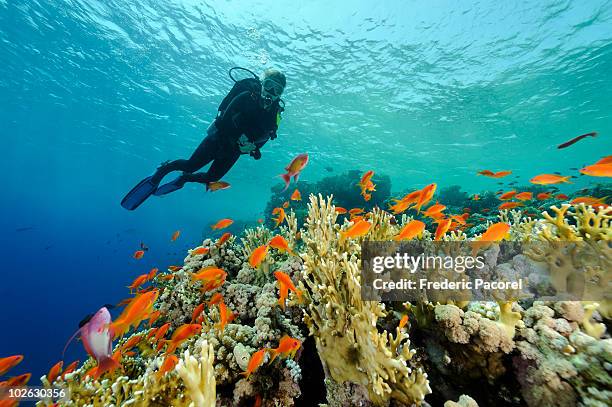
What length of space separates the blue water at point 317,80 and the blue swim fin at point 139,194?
10.3 metres

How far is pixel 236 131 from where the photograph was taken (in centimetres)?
795

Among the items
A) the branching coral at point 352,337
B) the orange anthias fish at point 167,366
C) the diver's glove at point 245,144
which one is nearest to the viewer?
the branching coral at point 352,337

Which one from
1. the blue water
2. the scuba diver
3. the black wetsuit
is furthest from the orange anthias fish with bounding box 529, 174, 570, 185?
the blue water

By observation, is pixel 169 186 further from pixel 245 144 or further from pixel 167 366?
pixel 167 366

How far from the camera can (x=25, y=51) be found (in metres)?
18.8

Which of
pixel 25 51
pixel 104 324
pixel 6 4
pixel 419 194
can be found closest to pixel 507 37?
pixel 419 194

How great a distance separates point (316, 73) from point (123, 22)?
12.2m

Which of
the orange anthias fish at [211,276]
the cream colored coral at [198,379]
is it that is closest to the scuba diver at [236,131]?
the orange anthias fish at [211,276]

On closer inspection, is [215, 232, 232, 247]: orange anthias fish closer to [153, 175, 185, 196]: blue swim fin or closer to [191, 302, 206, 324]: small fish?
[191, 302, 206, 324]: small fish

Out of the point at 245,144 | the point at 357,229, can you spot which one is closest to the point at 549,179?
the point at 357,229

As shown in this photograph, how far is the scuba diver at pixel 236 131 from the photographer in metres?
7.32

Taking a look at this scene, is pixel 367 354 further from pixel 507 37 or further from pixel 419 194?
pixel 507 37

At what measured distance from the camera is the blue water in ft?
49.1

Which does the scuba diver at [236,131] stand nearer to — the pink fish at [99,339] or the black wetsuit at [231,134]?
the black wetsuit at [231,134]
